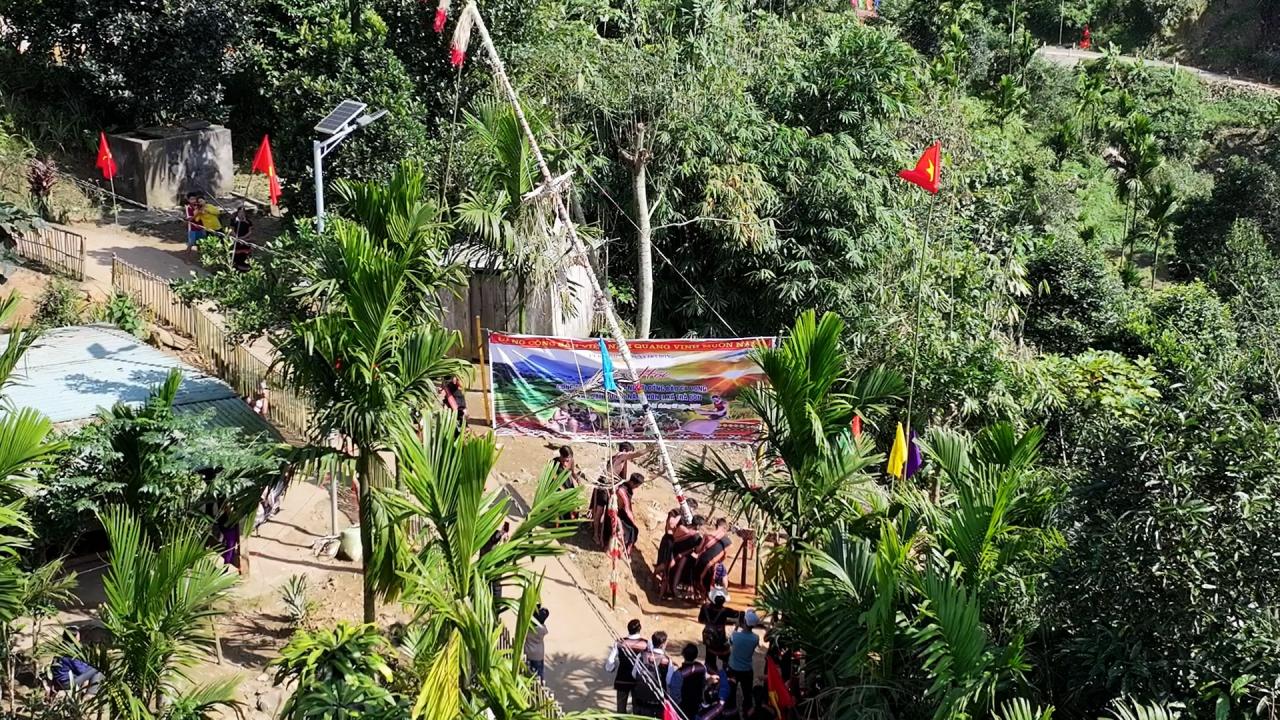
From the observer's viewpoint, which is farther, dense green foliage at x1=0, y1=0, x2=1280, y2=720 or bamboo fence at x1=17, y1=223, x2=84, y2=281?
bamboo fence at x1=17, y1=223, x2=84, y2=281

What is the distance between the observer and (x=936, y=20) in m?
38.3

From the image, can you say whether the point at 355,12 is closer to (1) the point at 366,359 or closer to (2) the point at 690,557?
(2) the point at 690,557

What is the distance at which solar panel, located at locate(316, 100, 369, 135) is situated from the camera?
12386mm

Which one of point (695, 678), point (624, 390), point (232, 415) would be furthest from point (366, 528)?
point (624, 390)

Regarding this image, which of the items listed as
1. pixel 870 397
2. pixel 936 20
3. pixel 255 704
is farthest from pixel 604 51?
pixel 936 20

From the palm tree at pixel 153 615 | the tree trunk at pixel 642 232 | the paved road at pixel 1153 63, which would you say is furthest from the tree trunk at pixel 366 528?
the paved road at pixel 1153 63

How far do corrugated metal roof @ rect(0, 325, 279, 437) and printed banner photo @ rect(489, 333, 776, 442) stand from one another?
2.55 metres

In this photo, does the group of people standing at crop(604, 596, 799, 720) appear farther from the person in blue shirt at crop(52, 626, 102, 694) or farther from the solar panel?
the solar panel

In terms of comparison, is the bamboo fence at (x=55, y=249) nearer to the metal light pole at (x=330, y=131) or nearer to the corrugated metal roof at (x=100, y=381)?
the corrugated metal roof at (x=100, y=381)

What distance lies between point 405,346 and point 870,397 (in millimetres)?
3621

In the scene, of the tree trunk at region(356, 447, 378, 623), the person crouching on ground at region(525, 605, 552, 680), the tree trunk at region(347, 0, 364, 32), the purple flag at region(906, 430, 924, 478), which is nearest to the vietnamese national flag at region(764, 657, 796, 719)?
the person crouching on ground at region(525, 605, 552, 680)

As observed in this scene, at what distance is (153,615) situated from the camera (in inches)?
Result: 291

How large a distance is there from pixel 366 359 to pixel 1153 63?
40611 mm

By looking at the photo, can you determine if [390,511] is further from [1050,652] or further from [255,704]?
[1050,652]
